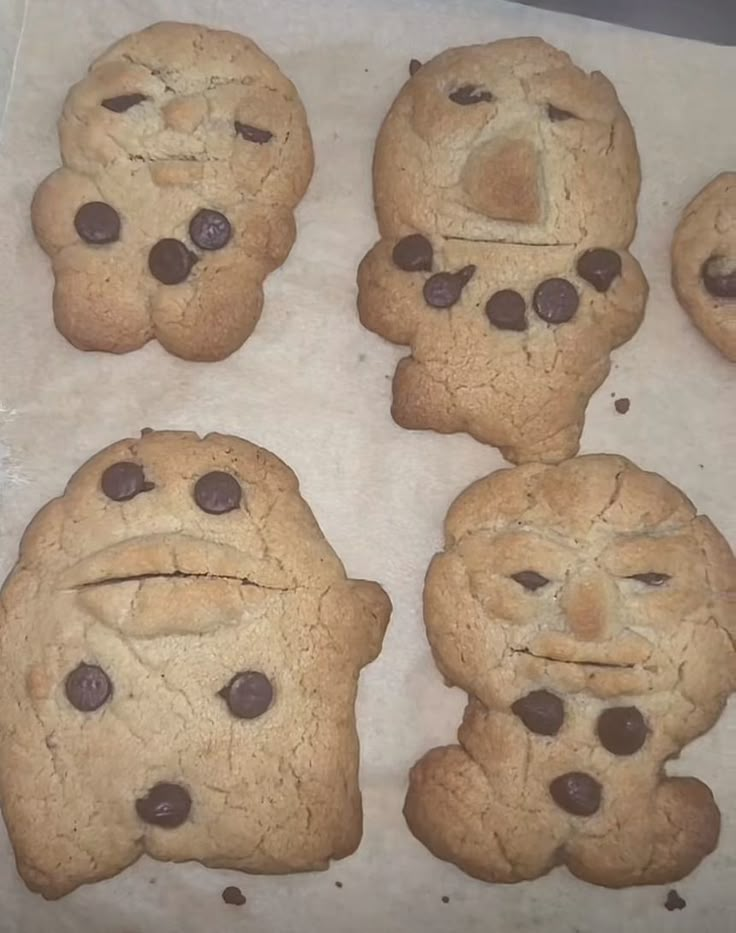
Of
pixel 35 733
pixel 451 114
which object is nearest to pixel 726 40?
pixel 451 114

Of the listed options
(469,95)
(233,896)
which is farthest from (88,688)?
(469,95)

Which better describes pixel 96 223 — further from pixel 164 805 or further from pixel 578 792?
pixel 578 792

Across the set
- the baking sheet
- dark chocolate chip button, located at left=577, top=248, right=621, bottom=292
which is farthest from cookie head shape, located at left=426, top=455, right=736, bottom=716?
dark chocolate chip button, located at left=577, top=248, right=621, bottom=292

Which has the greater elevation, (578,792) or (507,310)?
(507,310)

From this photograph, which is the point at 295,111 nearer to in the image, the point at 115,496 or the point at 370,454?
the point at 370,454

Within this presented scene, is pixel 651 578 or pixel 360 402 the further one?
pixel 360 402

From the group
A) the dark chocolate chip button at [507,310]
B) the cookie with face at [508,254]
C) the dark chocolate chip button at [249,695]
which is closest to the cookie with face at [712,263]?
the cookie with face at [508,254]

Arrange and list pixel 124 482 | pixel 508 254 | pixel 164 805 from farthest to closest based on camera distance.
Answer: pixel 508 254, pixel 124 482, pixel 164 805
